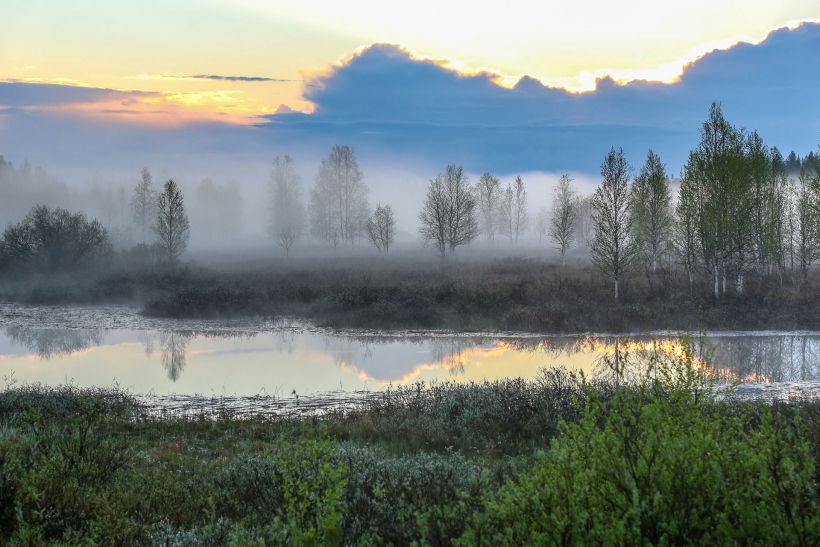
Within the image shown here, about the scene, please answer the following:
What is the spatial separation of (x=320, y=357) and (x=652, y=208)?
123ft

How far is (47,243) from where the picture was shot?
58312 millimetres

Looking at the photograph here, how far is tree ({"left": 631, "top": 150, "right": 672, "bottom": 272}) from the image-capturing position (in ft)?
172

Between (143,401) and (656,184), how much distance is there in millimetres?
45969

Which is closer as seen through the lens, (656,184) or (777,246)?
(777,246)

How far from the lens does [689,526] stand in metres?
3.71

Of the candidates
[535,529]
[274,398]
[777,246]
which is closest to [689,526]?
[535,529]

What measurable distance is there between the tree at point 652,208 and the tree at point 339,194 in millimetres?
53422

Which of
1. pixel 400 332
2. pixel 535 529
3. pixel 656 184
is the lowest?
pixel 400 332

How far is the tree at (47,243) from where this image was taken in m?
58.2

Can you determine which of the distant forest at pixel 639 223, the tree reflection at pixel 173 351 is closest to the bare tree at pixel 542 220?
the distant forest at pixel 639 223

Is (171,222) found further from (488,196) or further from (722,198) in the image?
(488,196)

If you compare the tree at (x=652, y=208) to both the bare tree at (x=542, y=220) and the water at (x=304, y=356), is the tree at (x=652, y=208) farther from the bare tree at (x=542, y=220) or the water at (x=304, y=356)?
the bare tree at (x=542, y=220)

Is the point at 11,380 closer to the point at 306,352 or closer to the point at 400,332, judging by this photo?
the point at 306,352

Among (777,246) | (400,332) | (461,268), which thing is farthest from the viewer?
(461,268)
